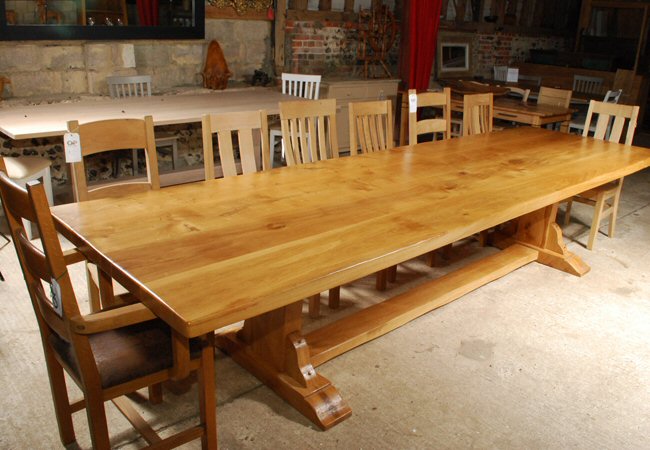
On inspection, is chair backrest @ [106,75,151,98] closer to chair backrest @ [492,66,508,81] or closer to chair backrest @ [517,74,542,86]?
chair backrest @ [492,66,508,81]

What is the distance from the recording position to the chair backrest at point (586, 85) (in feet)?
23.2

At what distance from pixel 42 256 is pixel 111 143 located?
3.13 ft

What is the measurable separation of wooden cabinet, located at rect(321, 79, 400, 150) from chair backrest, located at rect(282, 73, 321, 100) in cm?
33

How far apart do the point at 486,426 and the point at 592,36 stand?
25.5 ft

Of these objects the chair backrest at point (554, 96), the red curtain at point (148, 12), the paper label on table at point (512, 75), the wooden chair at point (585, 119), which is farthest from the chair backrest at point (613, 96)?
the red curtain at point (148, 12)

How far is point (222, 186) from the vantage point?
2.40 m

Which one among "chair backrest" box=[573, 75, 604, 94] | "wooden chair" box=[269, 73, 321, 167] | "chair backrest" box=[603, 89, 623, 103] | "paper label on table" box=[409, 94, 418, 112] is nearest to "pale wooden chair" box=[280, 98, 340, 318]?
"paper label on table" box=[409, 94, 418, 112]

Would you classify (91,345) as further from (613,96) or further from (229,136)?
(613,96)

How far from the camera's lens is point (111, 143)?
2.40 m

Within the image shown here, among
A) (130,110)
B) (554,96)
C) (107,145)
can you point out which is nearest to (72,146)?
(107,145)

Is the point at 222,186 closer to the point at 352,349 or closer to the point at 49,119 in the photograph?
the point at 352,349

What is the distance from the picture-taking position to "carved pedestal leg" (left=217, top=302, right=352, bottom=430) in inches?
86.0

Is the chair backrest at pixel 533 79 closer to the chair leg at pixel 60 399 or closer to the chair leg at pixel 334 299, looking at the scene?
the chair leg at pixel 334 299

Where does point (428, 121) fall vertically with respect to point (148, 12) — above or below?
below
